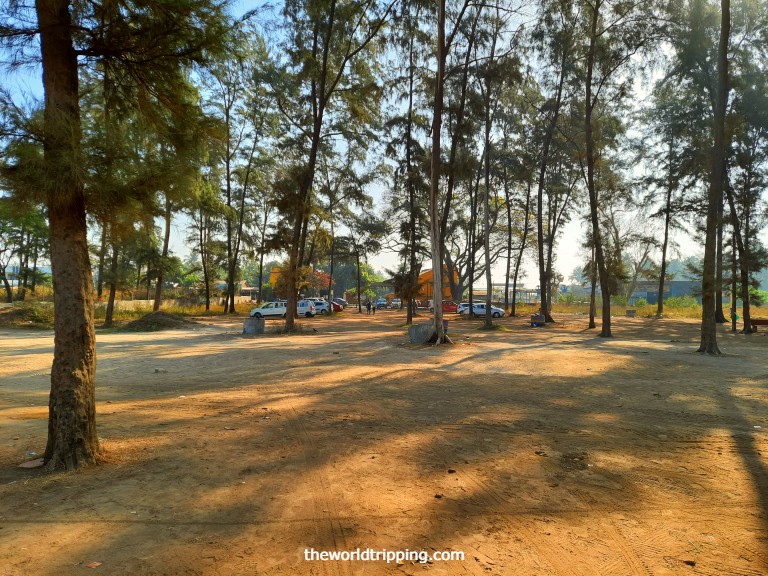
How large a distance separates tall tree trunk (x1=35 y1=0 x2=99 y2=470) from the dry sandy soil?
33 centimetres

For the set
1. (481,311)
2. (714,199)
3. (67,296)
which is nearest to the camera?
(67,296)

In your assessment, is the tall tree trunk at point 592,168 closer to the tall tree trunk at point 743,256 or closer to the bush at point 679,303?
the tall tree trunk at point 743,256

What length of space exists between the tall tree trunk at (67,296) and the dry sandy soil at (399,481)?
1.07ft

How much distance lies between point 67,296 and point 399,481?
3.57 m

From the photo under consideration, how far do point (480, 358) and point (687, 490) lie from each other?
8.87m

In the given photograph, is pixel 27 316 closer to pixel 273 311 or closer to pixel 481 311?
pixel 273 311

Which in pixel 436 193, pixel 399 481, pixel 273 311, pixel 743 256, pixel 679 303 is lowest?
pixel 273 311

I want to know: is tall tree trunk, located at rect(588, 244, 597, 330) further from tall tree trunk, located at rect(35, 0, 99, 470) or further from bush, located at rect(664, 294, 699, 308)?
tall tree trunk, located at rect(35, 0, 99, 470)

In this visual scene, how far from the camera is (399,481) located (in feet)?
13.3

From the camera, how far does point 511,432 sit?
18.3 feet

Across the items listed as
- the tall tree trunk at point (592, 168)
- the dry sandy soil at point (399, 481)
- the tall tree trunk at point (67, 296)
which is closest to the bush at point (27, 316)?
the dry sandy soil at point (399, 481)

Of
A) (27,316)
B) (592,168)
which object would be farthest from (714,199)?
(27,316)

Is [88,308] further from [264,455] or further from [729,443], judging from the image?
[729,443]

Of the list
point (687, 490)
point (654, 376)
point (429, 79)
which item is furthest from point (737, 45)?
point (687, 490)
